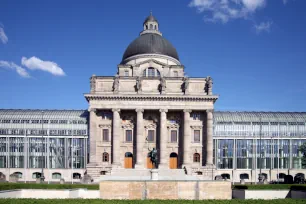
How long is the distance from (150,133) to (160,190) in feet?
110

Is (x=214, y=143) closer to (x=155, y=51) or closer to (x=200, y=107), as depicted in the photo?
(x=200, y=107)

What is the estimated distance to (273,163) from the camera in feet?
227

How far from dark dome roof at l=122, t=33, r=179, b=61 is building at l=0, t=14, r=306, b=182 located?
0.33 m

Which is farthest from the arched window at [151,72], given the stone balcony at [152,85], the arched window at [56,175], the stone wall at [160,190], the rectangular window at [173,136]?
the stone wall at [160,190]

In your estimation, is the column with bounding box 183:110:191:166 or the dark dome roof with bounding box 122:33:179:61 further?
the dark dome roof with bounding box 122:33:179:61

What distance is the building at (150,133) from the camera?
6331cm

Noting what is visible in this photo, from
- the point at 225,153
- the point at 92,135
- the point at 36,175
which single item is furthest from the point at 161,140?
the point at 36,175

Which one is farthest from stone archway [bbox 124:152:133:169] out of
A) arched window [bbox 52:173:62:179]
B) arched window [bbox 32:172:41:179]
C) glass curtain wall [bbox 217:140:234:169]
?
glass curtain wall [bbox 217:140:234:169]

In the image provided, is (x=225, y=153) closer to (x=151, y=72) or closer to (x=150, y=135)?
(x=150, y=135)

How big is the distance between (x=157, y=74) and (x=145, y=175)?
77.3ft

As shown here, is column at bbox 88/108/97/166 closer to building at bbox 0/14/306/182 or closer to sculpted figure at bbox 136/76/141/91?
building at bbox 0/14/306/182

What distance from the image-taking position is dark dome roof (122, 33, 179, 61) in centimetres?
7362

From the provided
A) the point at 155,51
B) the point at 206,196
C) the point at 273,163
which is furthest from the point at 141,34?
the point at 206,196

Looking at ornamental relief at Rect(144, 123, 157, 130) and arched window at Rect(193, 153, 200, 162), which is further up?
ornamental relief at Rect(144, 123, 157, 130)
